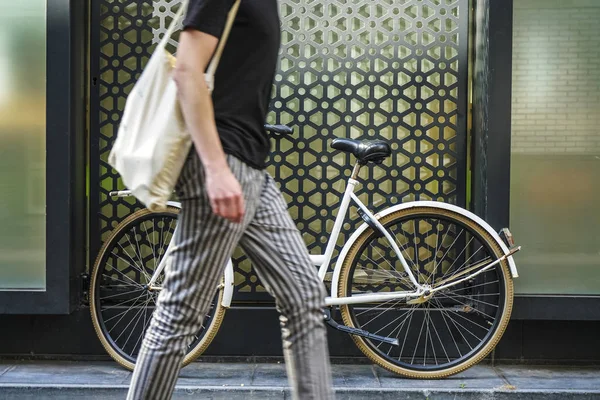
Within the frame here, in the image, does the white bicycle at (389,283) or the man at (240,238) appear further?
the white bicycle at (389,283)

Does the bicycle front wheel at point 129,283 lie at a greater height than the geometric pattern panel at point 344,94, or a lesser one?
lesser

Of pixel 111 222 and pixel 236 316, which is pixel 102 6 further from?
pixel 236 316

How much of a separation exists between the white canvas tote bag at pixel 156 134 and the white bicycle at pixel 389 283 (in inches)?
85.6

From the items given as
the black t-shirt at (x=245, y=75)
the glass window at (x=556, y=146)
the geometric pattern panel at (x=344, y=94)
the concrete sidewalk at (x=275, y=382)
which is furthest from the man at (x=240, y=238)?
the glass window at (x=556, y=146)

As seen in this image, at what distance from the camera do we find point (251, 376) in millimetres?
4598

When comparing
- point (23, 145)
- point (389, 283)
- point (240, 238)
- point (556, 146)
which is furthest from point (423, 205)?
point (23, 145)

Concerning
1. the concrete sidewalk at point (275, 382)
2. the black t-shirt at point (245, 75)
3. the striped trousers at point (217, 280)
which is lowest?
the concrete sidewalk at point (275, 382)

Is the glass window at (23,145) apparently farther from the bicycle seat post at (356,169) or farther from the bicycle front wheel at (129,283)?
the bicycle seat post at (356,169)

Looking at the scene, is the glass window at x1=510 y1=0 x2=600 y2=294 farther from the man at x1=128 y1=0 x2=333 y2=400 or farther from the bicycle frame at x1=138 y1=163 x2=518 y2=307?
the man at x1=128 y1=0 x2=333 y2=400

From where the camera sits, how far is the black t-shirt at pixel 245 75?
239 centimetres

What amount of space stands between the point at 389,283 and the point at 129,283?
1.66 m

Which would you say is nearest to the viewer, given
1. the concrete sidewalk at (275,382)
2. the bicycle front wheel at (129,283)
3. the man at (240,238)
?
the man at (240,238)

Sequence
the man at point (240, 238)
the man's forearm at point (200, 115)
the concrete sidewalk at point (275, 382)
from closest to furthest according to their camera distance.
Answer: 1. the man's forearm at point (200, 115)
2. the man at point (240, 238)
3. the concrete sidewalk at point (275, 382)

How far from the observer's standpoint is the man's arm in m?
2.23
